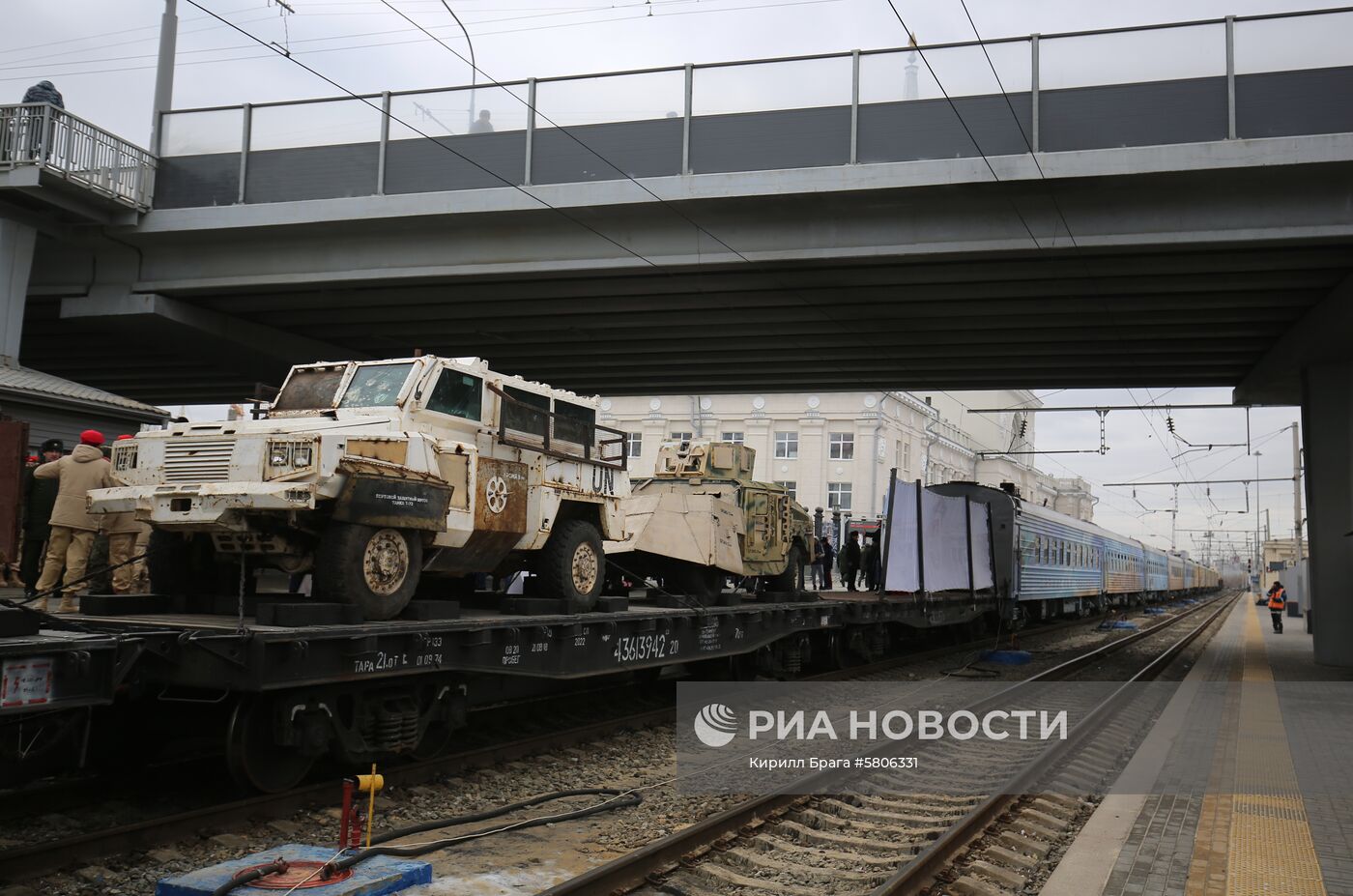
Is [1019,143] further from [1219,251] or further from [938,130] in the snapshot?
[1219,251]

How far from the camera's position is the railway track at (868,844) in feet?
20.0

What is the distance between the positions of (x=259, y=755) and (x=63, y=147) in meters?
13.0

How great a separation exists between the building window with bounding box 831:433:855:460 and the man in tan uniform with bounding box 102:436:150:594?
5069cm

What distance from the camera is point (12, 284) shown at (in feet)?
55.1

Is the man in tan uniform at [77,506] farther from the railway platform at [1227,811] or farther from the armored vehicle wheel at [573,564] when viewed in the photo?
the railway platform at [1227,811]

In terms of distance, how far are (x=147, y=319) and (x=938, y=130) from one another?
537 inches

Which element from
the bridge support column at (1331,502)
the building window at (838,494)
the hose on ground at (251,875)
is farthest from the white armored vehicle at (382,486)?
the building window at (838,494)


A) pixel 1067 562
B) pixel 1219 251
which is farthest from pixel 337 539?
pixel 1067 562

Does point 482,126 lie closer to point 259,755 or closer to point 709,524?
point 709,524

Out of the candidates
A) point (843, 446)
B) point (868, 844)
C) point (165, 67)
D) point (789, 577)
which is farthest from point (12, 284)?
point (843, 446)

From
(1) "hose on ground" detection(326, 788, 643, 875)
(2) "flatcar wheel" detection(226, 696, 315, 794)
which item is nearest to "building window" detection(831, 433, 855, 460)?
(1) "hose on ground" detection(326, 788, 643, 875)

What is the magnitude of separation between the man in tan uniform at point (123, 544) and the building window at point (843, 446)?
166 feet

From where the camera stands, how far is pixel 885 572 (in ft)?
54.9

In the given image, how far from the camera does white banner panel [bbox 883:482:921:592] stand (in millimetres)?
16672
